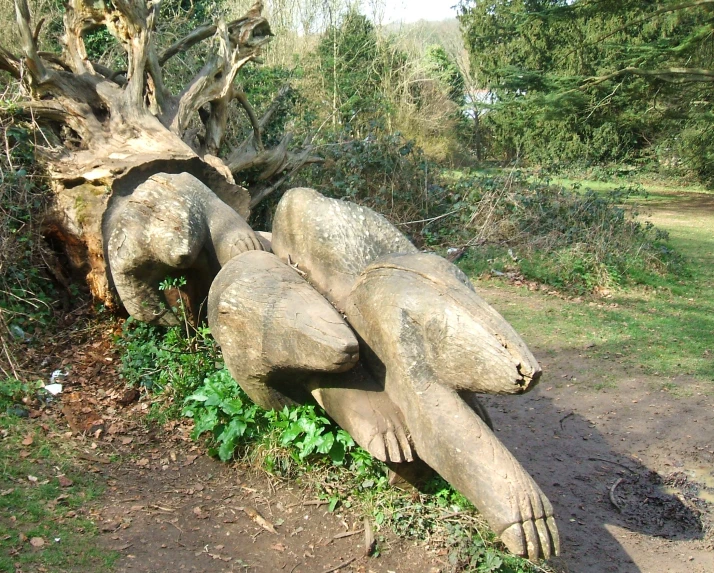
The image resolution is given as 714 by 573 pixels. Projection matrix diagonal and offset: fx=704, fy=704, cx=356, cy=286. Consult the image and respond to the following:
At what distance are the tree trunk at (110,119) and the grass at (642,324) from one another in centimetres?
331

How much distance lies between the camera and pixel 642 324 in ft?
24.1

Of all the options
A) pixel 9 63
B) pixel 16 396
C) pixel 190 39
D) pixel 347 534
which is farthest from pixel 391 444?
pixel 190 39

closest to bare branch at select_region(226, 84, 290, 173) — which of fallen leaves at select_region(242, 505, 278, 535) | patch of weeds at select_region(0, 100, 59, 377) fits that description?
patch of weeds at select_region(0, 100, 59, 377)

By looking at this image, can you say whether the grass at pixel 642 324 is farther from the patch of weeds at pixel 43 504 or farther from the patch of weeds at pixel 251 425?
the patch of weeds at pixel 43 504

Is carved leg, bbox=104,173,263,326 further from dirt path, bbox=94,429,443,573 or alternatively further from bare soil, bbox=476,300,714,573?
bare soil, bbox=476,300,714,573

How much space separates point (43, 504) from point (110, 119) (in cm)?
353

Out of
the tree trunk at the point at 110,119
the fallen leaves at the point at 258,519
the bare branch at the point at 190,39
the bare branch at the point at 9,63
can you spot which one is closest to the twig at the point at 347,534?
the fallen leaves at the point at 258,519

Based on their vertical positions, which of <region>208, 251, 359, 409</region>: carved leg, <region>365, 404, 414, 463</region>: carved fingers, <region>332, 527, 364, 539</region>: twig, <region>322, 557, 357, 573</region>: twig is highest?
<region>208, 251, 359, 409</region>: carved leg

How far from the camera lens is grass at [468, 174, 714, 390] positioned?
633cm

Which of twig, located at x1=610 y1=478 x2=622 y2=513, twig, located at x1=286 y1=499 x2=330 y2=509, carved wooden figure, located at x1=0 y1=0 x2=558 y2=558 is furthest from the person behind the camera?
twig, located at x1=610 y1=478 x2=622 y2=513

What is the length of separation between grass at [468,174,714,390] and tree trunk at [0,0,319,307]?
10.9ft

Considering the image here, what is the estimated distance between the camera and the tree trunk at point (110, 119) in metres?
5.38

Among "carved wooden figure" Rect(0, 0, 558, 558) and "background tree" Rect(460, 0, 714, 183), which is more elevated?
"background tree" Rect(460, 0, 714, 183)

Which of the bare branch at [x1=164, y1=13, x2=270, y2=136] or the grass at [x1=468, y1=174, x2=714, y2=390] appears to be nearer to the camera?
the grass at [x1=468, y1=174, x2=714, y2=390]
